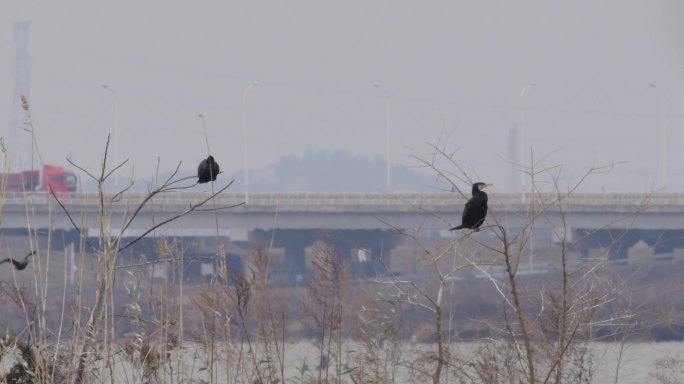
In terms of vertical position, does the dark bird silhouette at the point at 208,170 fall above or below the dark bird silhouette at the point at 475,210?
above

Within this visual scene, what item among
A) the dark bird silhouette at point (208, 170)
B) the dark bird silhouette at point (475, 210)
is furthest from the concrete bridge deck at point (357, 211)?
the dark bird silhouette at point (208, 170)

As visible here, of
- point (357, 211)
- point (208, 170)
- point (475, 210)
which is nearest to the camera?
point (208, 170)

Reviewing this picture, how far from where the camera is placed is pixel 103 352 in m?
5.95

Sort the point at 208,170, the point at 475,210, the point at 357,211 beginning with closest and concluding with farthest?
the point at 208,170, the point at 475,210, the point at 357,211

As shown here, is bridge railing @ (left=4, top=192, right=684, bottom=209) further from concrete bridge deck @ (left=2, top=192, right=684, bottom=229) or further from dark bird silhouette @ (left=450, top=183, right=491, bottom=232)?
dark bird silhouette @ (left=450, top=183, right=491, bottom=232)

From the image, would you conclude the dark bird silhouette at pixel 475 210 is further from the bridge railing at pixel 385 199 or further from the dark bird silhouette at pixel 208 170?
the bridge railing at pixel 385 199

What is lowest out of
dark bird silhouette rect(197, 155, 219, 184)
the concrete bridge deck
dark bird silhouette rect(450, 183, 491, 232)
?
the concrete bridge deck

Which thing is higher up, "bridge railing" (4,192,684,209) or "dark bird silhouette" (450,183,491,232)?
"dark bird silhouette" (450,183,491,232)

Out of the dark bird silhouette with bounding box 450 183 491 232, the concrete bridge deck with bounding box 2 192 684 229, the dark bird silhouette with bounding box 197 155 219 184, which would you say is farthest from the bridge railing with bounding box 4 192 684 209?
the dark bird silhouette with bounding box 197 155 219 184

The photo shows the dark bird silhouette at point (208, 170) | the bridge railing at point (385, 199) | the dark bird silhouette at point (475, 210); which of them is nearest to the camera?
the dark bird silhouette at point (208, 170)

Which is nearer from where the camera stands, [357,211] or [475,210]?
[475,210]

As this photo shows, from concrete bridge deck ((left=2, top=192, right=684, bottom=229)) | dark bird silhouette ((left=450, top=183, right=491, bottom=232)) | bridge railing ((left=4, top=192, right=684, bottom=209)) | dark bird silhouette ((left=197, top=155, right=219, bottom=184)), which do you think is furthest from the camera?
bridge railing ((left=4, top=192, right=684, bottom=209))

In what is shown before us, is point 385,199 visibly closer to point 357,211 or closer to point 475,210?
point 357,211

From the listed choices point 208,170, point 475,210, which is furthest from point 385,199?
point 208,170
